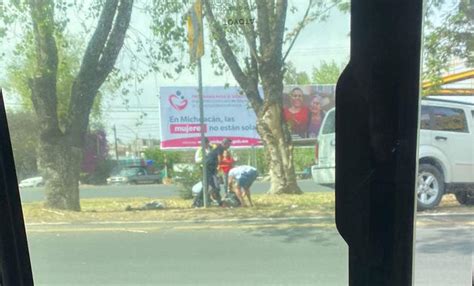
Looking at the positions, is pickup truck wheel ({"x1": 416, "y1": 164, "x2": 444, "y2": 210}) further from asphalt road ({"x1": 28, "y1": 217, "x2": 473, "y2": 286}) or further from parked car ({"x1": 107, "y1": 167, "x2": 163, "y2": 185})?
parked car ({"x1": 107, "y1": 167, "x2": 163, "y2": 185})

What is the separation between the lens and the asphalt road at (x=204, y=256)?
1.24 meters

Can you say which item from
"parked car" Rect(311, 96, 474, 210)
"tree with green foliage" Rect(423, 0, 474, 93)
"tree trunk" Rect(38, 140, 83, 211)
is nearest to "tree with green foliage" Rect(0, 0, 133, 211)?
"tree trunk" Rect(38, 140, 83, 211)

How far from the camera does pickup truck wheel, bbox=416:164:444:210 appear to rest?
1145 millimetres

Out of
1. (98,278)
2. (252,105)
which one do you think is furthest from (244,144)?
(98,278)

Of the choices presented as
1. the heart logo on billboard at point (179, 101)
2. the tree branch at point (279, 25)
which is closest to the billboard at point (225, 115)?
the heart logo on billboard at point (179, 101)

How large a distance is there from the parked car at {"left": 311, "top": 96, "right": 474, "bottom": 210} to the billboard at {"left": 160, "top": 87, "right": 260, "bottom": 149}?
0.19 meters

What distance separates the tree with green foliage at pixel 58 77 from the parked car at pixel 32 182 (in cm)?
2

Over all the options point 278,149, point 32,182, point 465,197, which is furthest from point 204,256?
point 465,197

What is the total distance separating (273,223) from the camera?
129 cm

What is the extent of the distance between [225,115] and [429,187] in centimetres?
56

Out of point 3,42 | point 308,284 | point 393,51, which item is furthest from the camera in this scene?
point 308,284

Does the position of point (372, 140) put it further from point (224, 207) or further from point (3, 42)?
point (3, 42)

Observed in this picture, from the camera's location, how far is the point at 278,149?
1218 millimetres

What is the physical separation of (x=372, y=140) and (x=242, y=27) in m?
0.43
